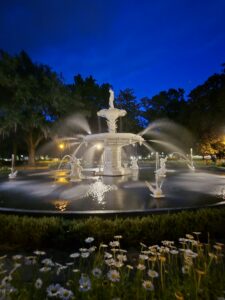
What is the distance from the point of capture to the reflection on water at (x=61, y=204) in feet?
23.7

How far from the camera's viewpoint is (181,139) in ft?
150

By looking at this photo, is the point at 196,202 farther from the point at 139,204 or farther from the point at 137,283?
the point at 137,283

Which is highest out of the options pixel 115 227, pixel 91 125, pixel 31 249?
pixel 91 125

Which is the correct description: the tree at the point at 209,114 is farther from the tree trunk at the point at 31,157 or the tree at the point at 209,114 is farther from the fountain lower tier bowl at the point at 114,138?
the tree trunk at the point at 31,157

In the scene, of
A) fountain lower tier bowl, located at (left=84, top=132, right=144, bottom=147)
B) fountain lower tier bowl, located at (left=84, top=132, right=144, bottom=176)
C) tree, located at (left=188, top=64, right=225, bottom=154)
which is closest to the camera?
fountain lower tier bowl, located at (left=84, top=132, right=144, bottom=147)

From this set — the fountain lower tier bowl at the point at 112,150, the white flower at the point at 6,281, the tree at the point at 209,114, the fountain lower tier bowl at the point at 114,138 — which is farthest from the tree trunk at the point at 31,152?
the white flower at the point at 6,281

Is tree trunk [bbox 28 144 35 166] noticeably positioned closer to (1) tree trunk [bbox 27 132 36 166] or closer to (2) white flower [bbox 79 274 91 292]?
(1) tree trunk [bbox 27 132 36 166]

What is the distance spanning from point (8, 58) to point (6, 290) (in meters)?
30.8

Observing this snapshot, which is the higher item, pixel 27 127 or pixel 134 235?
pixel 27 127

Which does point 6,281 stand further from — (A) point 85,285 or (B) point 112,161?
(B) point 112,161

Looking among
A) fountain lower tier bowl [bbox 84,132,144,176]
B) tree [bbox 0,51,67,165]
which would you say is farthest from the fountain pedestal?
tree [bbox 0,51,67,165]

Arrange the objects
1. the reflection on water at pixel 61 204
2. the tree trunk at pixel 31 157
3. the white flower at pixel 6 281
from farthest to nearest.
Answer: the tree trunk at pixel 31 157, the reflection on water at pixel 61 204, the white flower at pixel 6 281

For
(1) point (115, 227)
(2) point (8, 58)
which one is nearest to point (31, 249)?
(1) point (115, 227)

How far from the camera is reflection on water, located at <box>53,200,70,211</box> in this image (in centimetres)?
722
